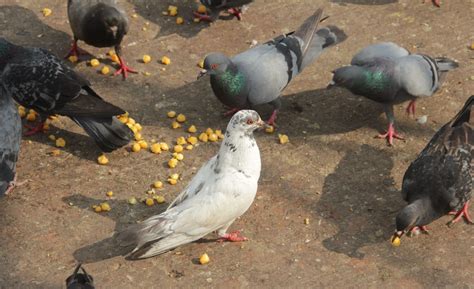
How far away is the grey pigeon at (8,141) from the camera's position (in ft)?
21.6

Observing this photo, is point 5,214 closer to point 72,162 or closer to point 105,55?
point 72,162

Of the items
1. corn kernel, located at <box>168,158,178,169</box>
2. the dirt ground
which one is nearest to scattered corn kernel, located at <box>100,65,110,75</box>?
the dirt ground

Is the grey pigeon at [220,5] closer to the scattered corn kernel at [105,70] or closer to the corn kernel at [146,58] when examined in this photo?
the corn kernel at [146,58]

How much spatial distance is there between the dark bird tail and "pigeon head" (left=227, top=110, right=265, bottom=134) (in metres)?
1.53

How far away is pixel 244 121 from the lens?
242 inches

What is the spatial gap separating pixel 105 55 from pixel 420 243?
4.13 meters

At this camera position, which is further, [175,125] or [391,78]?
[175,125]

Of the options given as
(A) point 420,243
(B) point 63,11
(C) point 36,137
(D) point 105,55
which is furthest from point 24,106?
(A) point 420,243

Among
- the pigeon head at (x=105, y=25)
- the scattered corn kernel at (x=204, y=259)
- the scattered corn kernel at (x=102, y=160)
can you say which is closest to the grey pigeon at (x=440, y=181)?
the scattered corn kernel at (x=204, y=259)

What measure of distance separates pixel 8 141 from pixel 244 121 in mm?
2093

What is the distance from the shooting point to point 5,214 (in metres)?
6.73

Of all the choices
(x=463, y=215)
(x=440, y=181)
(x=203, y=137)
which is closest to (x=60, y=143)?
(x=203, y=137)

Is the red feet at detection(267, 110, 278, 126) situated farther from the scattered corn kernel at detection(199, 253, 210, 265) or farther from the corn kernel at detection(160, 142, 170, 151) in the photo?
the scattered corn kernel at detection(199, 253, 210, 265)

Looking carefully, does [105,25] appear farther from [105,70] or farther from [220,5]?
[220,5]
